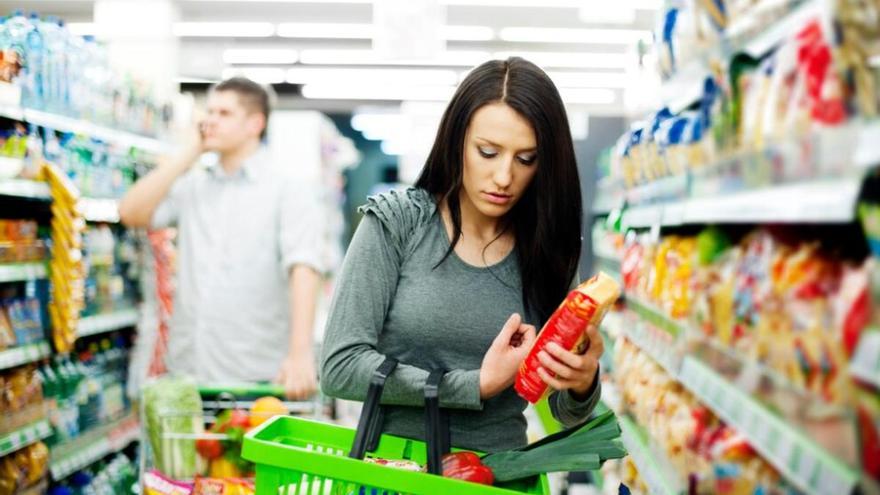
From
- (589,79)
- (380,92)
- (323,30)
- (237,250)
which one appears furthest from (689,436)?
(380,92)

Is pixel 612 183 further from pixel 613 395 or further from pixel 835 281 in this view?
pixel 835 281

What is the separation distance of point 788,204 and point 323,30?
11.2 m

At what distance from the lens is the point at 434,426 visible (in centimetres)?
154

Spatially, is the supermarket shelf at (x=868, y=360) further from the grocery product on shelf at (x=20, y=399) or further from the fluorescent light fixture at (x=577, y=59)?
the fluorescent light fixture at (x=577, y=59)

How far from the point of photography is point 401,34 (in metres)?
7.07

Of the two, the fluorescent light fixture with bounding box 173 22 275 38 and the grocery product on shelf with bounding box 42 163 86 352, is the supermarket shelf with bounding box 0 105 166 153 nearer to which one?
the grocery product on shelf with bounding box 42 163 86 352

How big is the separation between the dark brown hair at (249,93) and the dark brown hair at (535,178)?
6.10ft

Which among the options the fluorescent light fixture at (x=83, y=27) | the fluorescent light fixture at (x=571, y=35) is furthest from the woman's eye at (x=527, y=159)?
the fluorescent light fixture at (x=83, y=27)

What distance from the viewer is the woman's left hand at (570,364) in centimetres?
153

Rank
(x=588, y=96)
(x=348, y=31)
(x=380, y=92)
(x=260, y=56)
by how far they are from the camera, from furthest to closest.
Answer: (x=380, y=92), (x=588, y=96), (x=260, y=56), (x=348, y=31)

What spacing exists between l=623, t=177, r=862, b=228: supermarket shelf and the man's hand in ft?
4.86

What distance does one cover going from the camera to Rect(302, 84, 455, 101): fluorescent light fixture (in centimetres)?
1650

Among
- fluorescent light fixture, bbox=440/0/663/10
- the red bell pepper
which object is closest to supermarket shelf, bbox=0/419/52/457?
the red bell pepper

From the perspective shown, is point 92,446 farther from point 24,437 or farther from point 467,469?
point 467,469
